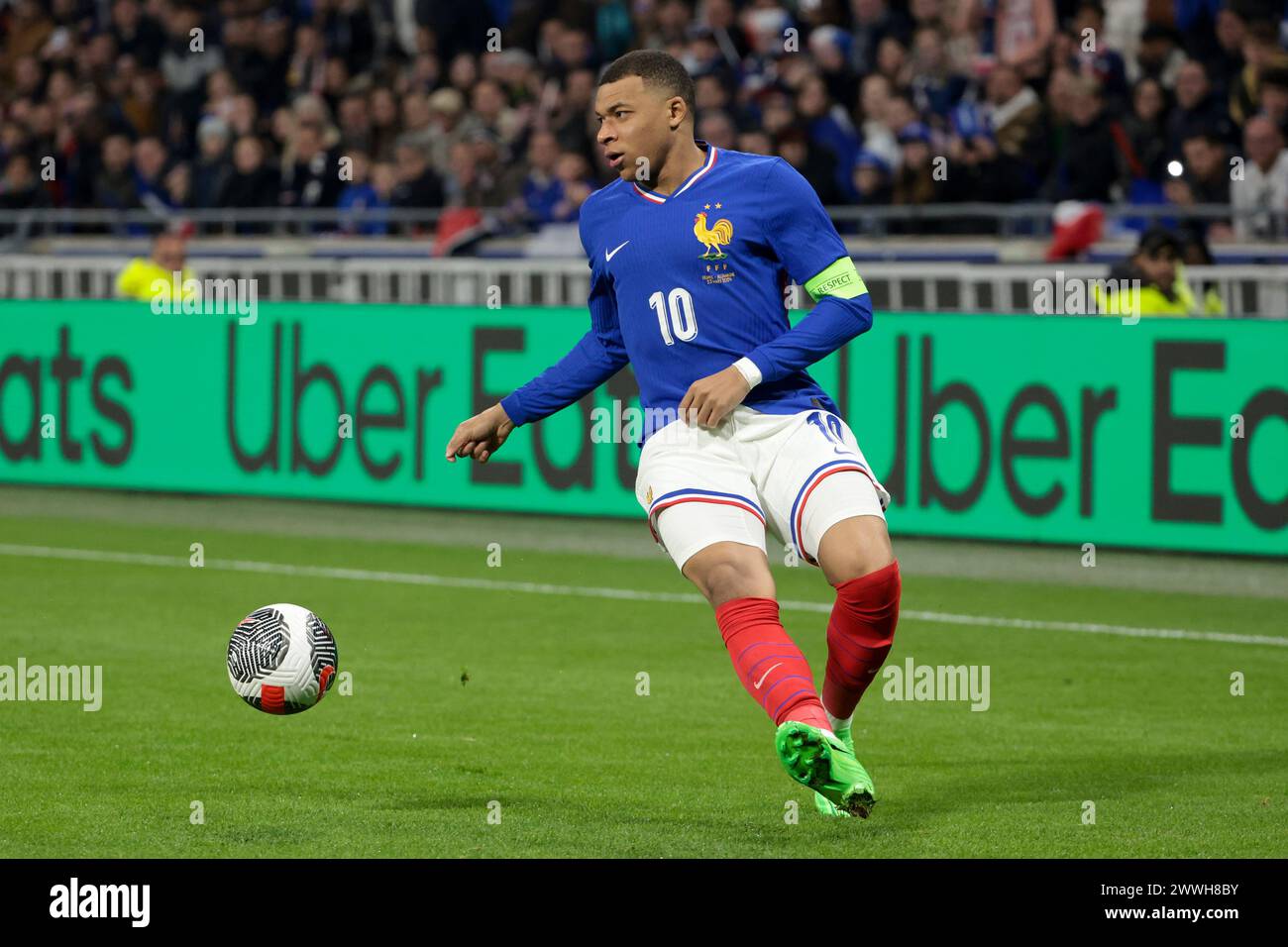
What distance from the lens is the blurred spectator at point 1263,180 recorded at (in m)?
16.6

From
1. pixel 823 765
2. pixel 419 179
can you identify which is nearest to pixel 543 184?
pixel 419 179

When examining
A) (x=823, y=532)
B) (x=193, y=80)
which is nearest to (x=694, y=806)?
(x=823, y=532)

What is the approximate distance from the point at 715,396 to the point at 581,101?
14708mm

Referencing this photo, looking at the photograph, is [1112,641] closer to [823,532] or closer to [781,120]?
[823,532]

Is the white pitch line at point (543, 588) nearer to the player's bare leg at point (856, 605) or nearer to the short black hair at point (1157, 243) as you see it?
the short black hair at point (1157, 243)

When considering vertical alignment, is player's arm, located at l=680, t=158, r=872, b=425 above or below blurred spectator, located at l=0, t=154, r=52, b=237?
below

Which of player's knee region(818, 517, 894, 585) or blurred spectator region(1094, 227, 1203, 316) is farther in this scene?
blurred spectator region(1094, 227, 1203, 316)

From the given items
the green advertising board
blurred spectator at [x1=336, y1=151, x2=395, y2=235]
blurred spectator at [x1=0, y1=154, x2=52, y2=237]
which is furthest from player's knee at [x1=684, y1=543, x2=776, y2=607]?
blurred spectator at [x1=0, y1=154, x2=52, y2=237]

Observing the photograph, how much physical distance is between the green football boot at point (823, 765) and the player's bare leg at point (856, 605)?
35cm

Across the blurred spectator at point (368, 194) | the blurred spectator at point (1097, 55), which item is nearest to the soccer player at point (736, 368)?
the blurred spectator at point (1097, 55)

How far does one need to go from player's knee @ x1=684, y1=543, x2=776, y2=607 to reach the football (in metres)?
1.73

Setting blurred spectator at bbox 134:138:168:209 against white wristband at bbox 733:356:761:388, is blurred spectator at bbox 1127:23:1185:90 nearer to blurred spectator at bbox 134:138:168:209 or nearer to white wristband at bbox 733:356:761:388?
blurred spectator at bbox 134:138:168:209

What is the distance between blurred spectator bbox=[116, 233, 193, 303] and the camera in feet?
59.4

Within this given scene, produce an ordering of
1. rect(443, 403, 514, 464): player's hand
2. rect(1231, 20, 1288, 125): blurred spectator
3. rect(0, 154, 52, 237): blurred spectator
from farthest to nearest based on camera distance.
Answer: rect(0, 154, 52, 237): blurred spectator, rect(1231, 20, 1288, 125): blurred spectator, rect(443, 403, 514, 464): player's hand
